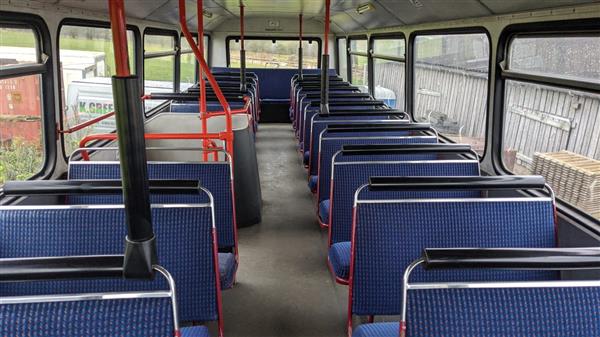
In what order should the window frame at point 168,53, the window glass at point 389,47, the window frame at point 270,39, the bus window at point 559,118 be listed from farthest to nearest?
the window frame at point 270,39 < the window glass at point 389,47 < the window frame at point 168,53 < the bus window at point 559,118

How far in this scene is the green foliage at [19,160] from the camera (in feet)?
9.83

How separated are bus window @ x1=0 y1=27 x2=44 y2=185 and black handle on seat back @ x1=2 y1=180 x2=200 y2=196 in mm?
917

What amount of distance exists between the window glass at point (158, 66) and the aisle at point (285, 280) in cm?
213

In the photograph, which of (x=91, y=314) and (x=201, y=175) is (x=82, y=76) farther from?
(x=91, y=314)

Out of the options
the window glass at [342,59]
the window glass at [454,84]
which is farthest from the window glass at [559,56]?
the window glass at [342,59]

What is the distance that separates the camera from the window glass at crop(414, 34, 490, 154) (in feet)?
13.6

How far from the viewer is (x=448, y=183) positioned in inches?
A: 91.9

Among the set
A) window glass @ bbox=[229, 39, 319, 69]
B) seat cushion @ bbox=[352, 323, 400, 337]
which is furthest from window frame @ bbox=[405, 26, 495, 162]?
window glass @ bbox=[229, 39, 319, 69]

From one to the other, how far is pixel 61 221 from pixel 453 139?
142 inches

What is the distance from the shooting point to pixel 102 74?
4.34 metres

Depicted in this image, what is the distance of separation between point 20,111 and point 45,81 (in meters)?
0.34

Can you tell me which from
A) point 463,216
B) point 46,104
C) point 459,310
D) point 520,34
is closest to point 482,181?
point 463,216

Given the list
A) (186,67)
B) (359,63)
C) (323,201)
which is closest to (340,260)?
(323,201)

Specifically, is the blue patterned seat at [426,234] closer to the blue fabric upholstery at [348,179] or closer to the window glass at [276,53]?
the blue fabric upholstery at [348,179]
